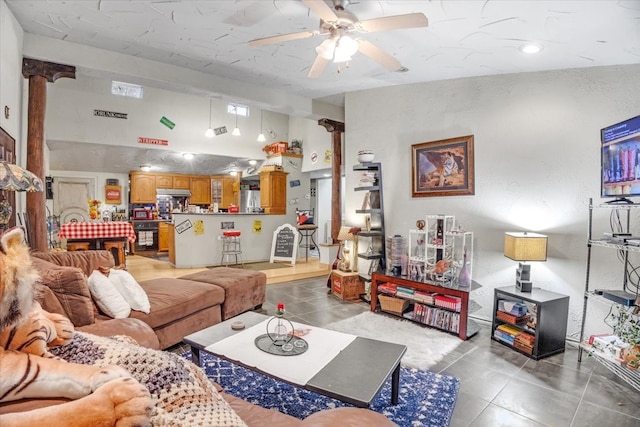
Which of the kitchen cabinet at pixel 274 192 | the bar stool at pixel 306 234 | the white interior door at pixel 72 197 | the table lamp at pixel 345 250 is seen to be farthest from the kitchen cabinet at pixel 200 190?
the table lamp at pixel 345 250

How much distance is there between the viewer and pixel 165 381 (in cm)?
98

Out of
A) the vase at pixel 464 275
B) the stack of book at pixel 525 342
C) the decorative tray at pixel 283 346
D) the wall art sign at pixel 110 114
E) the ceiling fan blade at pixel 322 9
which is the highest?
the wall art sign at pixel 110 114

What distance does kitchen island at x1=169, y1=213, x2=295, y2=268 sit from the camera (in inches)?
247

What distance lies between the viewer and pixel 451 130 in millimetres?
3918

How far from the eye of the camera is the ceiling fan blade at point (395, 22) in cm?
211

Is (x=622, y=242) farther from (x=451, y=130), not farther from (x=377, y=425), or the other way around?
(x=377, y=425)

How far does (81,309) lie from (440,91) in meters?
4.17

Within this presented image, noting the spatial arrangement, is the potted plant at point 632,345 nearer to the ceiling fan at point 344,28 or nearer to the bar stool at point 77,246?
the ceiling fan at point 344,28

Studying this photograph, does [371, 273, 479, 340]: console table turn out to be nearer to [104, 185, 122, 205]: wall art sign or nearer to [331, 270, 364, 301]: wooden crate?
[331, 270, 364, 301]: wooden crate

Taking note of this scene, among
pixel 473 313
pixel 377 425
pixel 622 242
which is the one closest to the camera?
pixel 377 425

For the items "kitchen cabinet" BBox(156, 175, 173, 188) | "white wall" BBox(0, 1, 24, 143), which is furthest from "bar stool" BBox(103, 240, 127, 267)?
"kitchen cabinet" BBox(156, 175, 173, 188)

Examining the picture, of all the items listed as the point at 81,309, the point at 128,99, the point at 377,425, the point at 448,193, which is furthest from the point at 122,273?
the point at 128,99

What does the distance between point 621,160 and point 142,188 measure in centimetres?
918

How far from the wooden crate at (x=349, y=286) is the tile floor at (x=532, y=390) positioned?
1.62 metres
